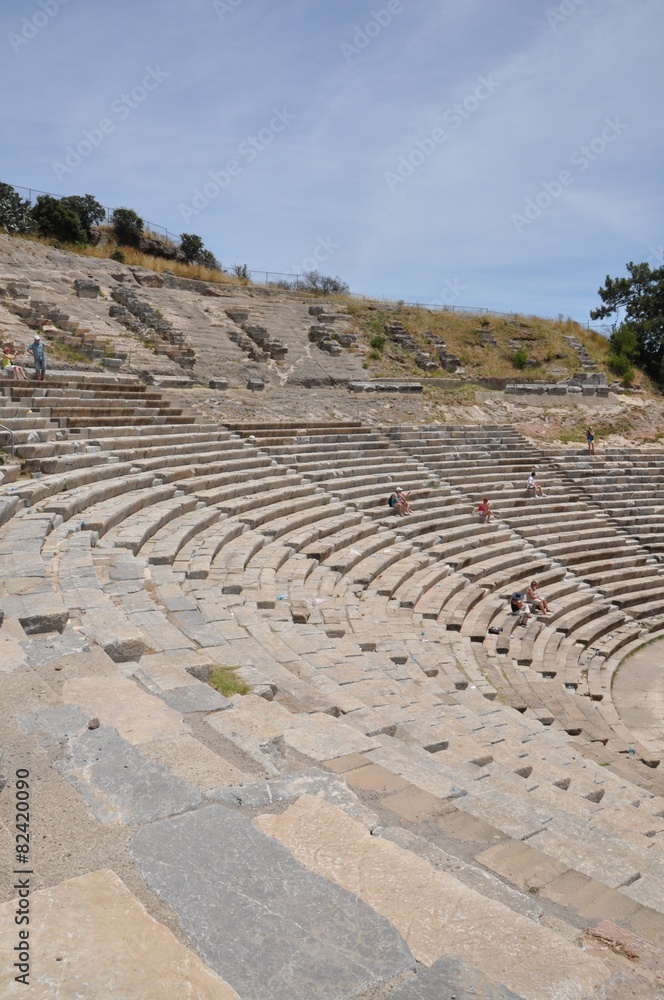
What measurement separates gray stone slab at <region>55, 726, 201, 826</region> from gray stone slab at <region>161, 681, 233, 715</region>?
2.95 ft

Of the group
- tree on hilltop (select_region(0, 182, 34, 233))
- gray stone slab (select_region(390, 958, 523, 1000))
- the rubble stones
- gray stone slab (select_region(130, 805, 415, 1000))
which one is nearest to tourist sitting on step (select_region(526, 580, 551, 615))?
gray stone slab (select_region(130, 805, 415, 1000))

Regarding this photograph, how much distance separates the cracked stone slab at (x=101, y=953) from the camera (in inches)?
77.4

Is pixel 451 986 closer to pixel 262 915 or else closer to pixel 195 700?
pixel 262 915

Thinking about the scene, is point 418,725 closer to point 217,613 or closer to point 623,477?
point 217,613

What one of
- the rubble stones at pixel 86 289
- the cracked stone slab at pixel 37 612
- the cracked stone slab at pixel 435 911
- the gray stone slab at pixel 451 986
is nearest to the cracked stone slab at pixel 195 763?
the cracked stone slab at pixel 435 911

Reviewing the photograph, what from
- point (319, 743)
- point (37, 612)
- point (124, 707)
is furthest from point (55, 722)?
point (37, 612)

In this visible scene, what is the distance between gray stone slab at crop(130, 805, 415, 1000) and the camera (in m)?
2.09

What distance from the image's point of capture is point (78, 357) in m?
18.3

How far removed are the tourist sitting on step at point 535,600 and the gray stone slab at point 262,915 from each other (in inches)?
455

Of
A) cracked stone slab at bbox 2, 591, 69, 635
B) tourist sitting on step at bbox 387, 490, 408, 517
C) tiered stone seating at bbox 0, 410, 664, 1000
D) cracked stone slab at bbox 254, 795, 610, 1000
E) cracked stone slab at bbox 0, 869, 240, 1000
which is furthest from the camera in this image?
tourist sitting on step at bbox 387, 490, 408, 517

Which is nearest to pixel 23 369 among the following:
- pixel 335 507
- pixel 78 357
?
pixel 78 357

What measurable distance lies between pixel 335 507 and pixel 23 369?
285 inches

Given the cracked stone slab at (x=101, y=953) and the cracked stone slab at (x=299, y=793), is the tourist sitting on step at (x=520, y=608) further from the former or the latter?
the cracked stone slab at (x=101, y=953)

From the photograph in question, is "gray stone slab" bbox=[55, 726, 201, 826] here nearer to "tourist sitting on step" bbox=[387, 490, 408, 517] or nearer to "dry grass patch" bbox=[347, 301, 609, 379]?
"tourist sitting on step" bbox=[387, 490, 408, 517]
